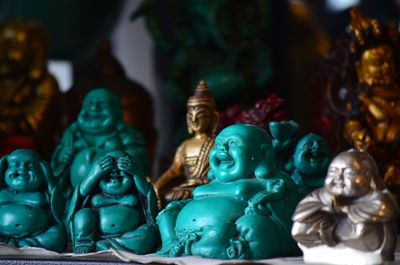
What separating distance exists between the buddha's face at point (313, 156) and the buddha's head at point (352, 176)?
0.55 meters

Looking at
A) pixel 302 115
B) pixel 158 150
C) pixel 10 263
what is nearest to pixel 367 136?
pixel 10 263

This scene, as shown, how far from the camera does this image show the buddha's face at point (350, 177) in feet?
7.85

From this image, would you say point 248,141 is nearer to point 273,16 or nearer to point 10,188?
point 10,188

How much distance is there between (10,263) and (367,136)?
4.07 feet

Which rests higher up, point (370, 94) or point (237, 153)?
point (370, 94)

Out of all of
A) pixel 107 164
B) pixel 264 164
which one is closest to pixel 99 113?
pixel 107 164

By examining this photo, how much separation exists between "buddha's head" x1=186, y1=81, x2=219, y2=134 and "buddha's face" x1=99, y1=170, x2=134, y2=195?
46 cm

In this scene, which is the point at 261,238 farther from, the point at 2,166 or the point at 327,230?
the point at 2,166

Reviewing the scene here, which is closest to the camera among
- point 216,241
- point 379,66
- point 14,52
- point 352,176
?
point 352,176

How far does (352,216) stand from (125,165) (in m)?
0.63

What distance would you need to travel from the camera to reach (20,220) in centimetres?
286

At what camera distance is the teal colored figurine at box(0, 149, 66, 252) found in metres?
2.86

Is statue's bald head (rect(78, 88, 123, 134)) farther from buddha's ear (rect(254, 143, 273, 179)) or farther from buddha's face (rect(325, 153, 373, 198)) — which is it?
buddha's face (rect(325, 153, 373, 198))

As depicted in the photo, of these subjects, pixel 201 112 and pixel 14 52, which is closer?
pixel 201 112
